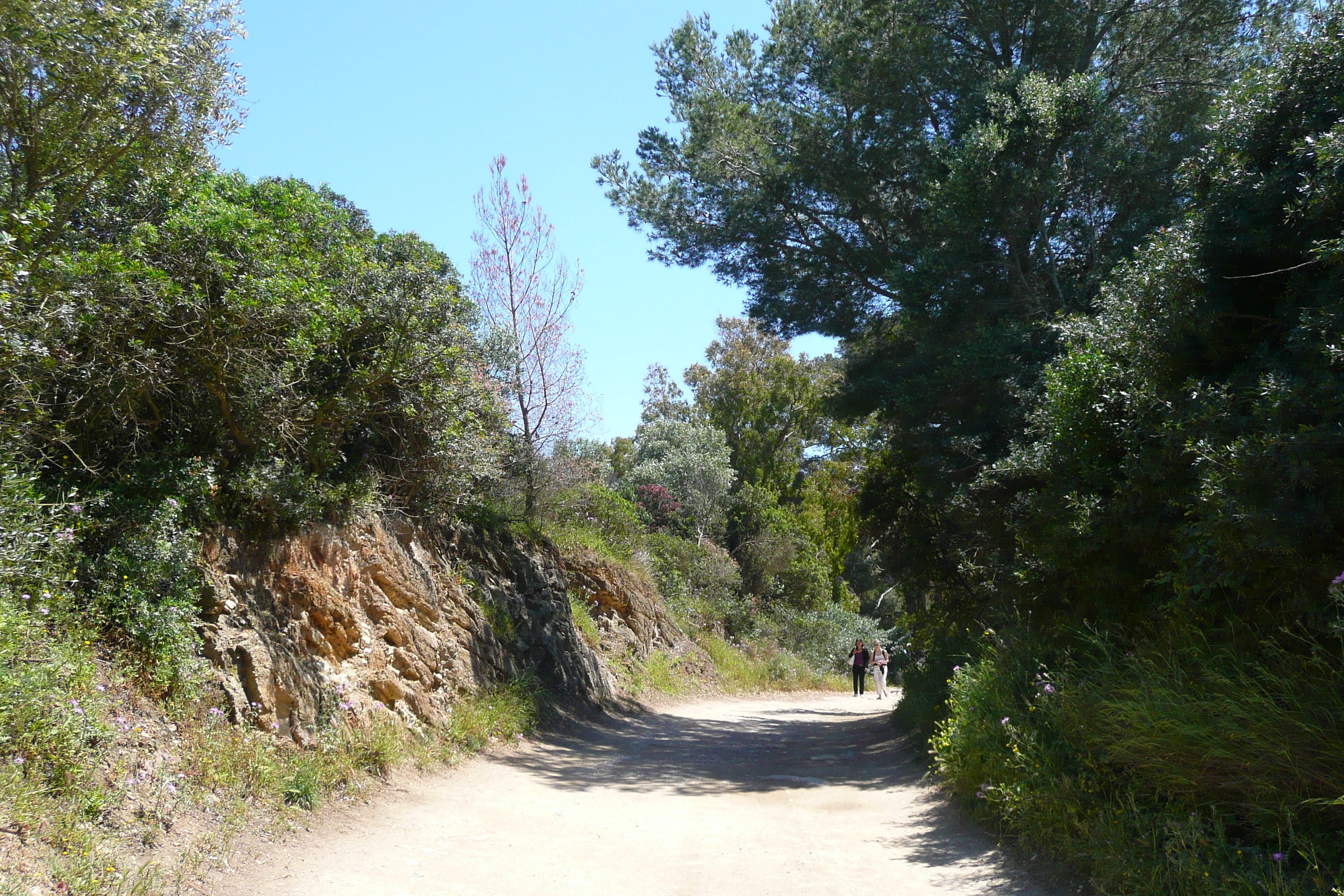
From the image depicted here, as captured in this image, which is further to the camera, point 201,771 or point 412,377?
point 412,377

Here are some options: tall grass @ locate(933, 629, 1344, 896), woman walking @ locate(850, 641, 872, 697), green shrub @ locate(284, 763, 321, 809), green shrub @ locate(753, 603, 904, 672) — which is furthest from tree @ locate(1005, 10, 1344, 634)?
green shrub @ locate(753, 603, 904, 672)

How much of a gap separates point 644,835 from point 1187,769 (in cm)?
438

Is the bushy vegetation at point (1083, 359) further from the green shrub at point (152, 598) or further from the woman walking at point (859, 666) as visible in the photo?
the woman walking at point (859, 666)

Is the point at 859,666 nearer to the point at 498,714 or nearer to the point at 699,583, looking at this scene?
the point at 699,583

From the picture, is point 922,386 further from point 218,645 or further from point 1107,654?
point 218,645

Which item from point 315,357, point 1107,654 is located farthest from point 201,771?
point 1107,654

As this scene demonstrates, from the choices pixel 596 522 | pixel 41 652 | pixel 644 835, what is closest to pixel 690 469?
pixel 596 522

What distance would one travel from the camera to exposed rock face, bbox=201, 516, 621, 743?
7941 millimetres

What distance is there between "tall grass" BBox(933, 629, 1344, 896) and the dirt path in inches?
24.3

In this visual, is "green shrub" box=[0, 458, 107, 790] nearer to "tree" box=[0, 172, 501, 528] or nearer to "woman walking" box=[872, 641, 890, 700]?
"tree" box=[0, 172, 501, 528]

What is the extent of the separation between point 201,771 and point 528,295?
11.7 metres

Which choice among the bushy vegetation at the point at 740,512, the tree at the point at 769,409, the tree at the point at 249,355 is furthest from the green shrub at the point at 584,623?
the tree at the point at 769,409

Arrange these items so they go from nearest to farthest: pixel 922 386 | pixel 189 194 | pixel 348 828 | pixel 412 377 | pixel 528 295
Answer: pixel 348 828
pixel 189 194
pixel 412 377
pixel 922 386
pixel 528 295

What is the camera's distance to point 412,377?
1050cm
